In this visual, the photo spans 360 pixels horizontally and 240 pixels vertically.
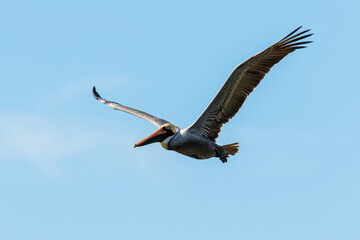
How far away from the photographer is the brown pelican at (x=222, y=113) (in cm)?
1493

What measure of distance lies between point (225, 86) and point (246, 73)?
0.59 metres

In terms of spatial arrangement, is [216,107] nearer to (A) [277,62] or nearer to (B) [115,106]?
(A) [277,62]

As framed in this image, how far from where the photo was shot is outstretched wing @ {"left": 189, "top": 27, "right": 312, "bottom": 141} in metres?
14.9

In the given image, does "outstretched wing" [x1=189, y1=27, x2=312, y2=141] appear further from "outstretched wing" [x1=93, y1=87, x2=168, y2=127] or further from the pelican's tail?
"outstretched wing" [x1=93, y1=87, x2=168, y2=127]

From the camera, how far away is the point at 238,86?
15281 mm

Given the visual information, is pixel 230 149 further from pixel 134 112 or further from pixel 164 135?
pixel 134 112

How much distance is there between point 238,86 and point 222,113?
90cm

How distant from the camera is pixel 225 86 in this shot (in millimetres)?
15195

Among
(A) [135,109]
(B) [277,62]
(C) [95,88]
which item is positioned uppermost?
(C) [95,88]

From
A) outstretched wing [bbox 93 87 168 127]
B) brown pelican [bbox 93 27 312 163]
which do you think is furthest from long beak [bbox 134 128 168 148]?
outstretched wing [bbox 93 87 168 127]

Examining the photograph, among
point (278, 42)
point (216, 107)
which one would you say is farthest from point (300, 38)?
point (216, 107)

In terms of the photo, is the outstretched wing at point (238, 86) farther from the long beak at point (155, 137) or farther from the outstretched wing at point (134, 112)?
the outstretched wing at point (134, 112)

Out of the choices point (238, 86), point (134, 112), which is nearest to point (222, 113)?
point (238, 86)

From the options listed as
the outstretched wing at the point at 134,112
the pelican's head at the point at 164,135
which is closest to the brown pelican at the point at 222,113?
the pelican's head at the point at 164,135
